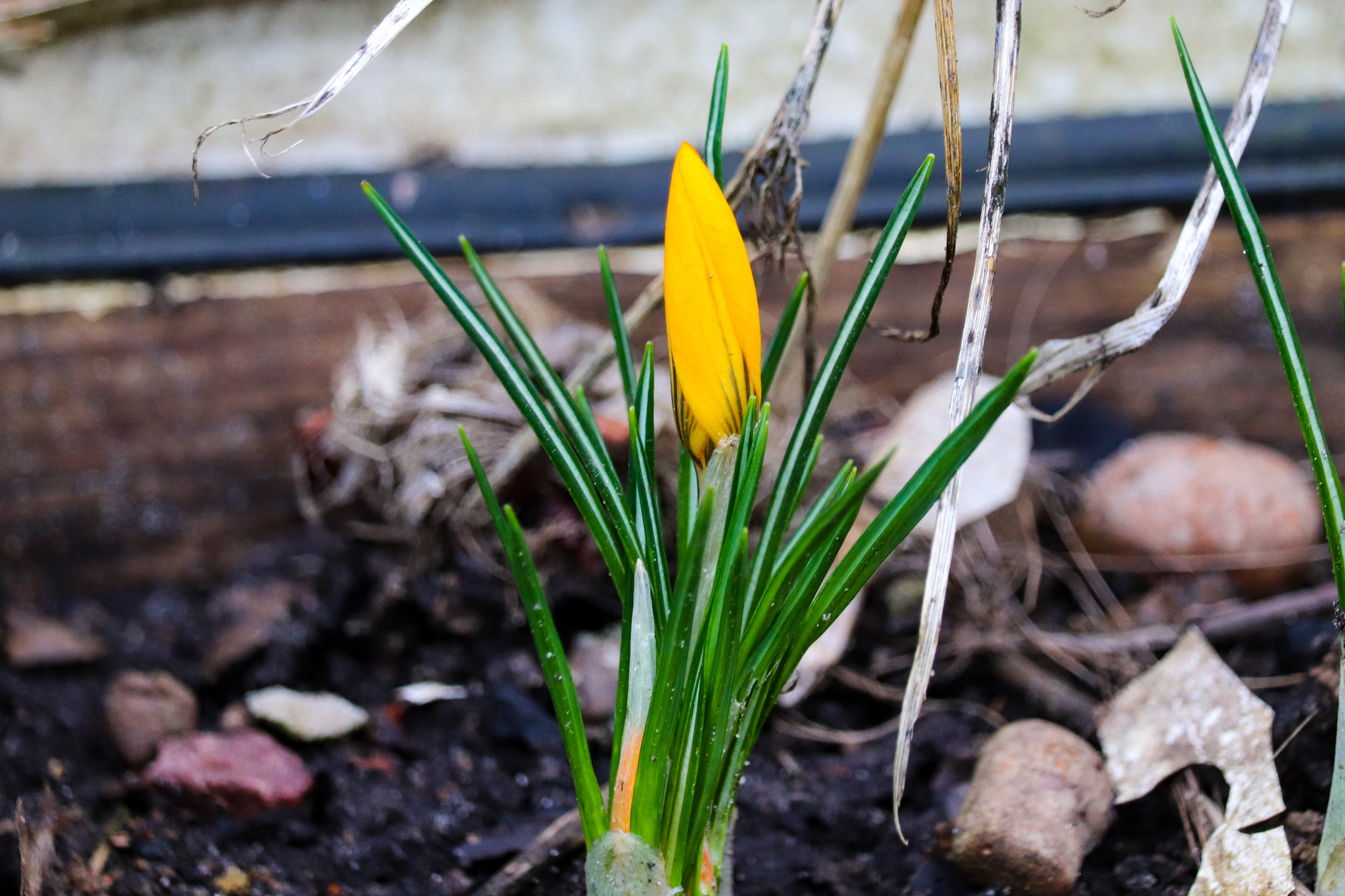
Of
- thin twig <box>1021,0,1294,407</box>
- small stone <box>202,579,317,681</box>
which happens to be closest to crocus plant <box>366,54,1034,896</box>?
thin twig <box>1021,0,1294,407</box>

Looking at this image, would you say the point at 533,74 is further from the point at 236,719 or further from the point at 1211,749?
the point at 1211,749

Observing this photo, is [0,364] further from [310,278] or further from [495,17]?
[495,17]

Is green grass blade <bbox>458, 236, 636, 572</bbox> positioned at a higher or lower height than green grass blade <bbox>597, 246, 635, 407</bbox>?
lower

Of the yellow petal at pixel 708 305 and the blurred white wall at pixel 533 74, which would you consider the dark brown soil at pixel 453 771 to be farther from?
the blurred white wall at pixel 533 74

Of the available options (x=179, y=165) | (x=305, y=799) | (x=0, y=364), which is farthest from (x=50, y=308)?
(x=305, y=799)

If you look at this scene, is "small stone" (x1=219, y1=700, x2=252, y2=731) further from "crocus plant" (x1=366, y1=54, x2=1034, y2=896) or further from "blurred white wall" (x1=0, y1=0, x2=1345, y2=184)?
"blurred white wall" (x1=0, y1=0, x2=1345, y2=184)

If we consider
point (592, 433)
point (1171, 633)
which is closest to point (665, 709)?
point (592, 433)

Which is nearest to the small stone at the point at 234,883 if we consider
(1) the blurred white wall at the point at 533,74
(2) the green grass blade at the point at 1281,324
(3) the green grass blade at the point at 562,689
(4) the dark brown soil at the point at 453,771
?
(4) the dark brown soil at the point at 453,771
